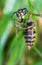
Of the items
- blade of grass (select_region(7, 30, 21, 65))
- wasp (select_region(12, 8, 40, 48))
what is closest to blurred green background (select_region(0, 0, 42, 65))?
blade of grass (select_region(7, 30, 21, 65))

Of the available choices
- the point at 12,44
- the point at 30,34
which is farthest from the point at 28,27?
the point at 12,44

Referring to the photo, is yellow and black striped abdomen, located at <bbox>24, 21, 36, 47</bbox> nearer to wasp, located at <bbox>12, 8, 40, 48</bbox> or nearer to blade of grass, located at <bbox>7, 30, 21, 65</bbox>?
wasp, located at <bbox>12, 8, 40, 48</bbox>

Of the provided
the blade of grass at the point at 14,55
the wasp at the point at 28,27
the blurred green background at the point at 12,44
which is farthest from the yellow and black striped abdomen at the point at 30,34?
the blade of grass at the point at 14,55

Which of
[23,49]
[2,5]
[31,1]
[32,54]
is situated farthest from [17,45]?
[31,1]

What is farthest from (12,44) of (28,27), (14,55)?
(28,27)

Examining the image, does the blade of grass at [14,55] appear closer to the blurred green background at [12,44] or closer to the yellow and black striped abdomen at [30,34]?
the blurred green background at [12,44]

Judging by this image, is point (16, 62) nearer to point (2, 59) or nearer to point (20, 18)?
point (2, 59)

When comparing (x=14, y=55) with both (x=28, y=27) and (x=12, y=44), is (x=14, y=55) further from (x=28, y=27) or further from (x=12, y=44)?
(x=28, y=27)

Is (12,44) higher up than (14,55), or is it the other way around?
(12,44)

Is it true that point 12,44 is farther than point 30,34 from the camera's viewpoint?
Yes
